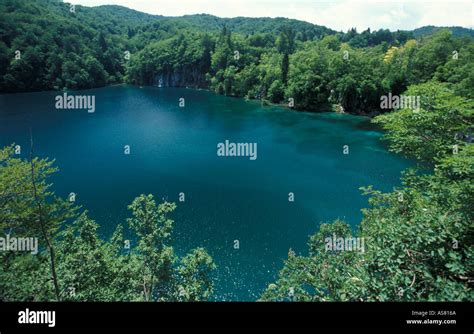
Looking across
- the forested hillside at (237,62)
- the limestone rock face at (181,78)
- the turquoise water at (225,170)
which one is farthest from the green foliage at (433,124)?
the limestone rock face at (181,78)

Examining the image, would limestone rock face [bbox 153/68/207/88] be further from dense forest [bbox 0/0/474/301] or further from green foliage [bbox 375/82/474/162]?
green foliage [bbox 375/82/474/162]

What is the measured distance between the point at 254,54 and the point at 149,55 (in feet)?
113

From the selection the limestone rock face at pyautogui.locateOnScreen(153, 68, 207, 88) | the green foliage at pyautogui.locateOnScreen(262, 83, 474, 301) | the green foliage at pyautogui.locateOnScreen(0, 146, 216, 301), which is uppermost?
the limestone rock face at pyautogui.locateOnScreen(153, 68, 207, 88)

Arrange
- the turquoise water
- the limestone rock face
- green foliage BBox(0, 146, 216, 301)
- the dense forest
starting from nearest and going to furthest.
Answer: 1. the dense forest
2. green foliage BBox(0, 146, 216, 301)
3. the turquoise water
4. the limestone rock face

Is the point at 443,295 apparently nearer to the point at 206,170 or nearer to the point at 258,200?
the point at 258,200

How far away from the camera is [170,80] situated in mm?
90812

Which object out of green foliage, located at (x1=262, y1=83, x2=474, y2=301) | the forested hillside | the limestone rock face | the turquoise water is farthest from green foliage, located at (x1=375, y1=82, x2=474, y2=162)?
the limestone rock face

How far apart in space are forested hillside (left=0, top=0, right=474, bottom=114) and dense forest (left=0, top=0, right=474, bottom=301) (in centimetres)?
32

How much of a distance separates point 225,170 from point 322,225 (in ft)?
56.8

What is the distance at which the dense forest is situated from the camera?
4738 mm

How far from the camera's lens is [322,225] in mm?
11953

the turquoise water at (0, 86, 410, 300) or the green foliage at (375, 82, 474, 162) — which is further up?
the green foliage at (375, 82, 474, 162)

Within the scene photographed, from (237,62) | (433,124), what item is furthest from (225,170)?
(237,62)
